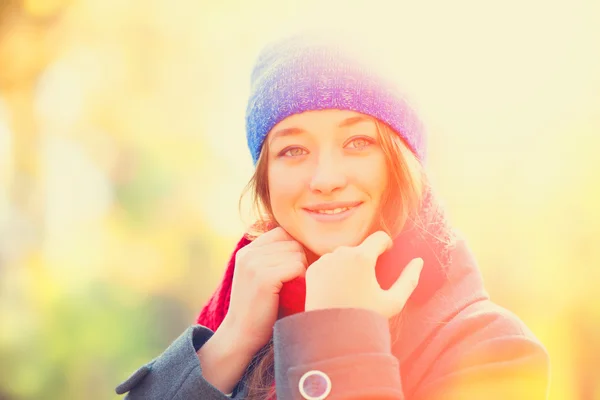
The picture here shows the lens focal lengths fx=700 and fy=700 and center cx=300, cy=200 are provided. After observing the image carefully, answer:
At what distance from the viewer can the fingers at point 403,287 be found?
5.74 feet

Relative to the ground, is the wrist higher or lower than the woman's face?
lower

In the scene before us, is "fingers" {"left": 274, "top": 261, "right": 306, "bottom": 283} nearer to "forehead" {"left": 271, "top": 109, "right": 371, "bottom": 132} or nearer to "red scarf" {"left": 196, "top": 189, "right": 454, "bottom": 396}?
"red scarf" {"left": 196, "top": 189, "right": 454, "bottom": 396}

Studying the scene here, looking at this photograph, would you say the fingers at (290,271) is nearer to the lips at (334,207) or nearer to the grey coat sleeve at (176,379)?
the lips at (334,207)

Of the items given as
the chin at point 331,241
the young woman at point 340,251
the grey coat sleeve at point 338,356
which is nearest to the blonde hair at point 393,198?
the young woman at point 340,251

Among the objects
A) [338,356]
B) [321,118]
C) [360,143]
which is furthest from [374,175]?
[338,356]

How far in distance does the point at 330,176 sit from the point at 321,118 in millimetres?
173

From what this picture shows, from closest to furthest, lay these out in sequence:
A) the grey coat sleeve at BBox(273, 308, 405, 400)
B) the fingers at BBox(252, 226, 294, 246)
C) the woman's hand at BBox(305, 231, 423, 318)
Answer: the grey coat sleeve at BBox(273, 308, 405, 400) < the woman's hand at BBox(305, 231, 423, 318) < the fingers at BBox(252, 226, 294, 246)

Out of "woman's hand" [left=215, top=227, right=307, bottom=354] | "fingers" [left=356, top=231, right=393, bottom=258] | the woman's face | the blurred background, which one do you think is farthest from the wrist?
the blurred background

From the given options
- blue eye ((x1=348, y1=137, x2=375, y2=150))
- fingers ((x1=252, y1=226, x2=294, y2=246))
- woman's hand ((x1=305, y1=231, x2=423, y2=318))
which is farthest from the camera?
fingers ((x1=252, y1=226, x2=294, y2=246))

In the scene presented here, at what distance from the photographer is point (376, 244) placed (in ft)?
6.25

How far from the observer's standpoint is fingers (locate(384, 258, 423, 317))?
68.8 inches

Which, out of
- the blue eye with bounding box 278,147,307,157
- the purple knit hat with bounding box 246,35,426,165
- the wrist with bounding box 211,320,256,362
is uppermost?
the purple knit hat with bounding box 246,35,426,165

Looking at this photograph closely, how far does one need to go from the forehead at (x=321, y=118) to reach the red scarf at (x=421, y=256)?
36 cm

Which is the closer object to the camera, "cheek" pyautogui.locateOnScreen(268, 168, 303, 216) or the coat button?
Result: the coat button
